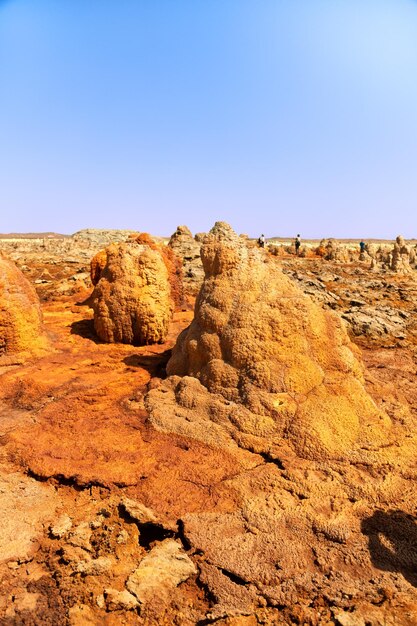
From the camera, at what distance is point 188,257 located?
59.8 ft

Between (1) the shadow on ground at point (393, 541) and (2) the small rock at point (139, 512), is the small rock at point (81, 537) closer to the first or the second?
(2) the small rock at point (139, 512)

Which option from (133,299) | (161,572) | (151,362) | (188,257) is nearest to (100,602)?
(161,572)

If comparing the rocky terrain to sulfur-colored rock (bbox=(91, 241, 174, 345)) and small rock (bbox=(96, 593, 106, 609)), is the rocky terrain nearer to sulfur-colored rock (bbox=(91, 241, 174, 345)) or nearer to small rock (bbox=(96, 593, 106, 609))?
small rock (bbox=(96, 593, 106, 609))

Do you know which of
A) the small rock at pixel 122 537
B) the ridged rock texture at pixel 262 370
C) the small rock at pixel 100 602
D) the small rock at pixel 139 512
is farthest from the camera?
the ridged rock texture at pixel 262 370

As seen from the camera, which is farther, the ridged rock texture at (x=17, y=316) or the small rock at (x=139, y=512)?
the ridged rock texture at (x=17, y=316)

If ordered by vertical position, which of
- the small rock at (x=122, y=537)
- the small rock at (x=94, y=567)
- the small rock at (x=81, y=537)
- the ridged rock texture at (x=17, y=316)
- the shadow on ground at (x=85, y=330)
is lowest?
the small rock at (x=94, y=567)

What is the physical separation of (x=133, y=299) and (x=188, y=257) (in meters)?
11.1

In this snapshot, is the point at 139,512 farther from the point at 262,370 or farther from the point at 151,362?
the point at 151,362

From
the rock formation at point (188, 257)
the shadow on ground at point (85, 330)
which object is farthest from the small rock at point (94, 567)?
the rock formation at point (188, 257)

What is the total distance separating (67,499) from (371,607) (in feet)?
7.35

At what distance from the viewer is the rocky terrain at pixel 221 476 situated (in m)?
2.49

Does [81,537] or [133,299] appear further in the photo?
[133,299]

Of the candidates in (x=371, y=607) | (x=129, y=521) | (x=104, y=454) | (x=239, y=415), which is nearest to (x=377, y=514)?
(x=371, y=607)

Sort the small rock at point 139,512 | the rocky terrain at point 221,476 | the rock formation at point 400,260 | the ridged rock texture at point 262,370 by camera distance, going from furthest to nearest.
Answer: the rock formation at point 400,260 < the ridged rock texture at point 262,370 < the small rock at point 139,512 < the rocky terrain at point 221,476
